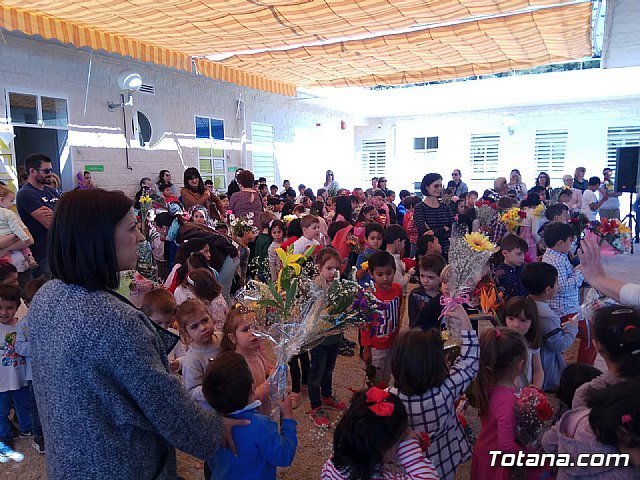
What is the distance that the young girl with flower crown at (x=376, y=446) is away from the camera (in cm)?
171

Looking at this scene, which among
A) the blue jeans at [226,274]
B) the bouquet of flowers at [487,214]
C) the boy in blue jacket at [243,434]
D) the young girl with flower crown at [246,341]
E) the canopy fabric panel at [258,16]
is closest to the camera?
the boy in blue jacket at [243,434]

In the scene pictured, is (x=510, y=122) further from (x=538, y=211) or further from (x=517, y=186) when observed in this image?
(x=538, y=211)

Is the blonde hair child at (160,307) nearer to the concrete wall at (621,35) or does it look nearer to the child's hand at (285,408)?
the child's hand at (285,408)

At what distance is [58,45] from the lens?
741cm

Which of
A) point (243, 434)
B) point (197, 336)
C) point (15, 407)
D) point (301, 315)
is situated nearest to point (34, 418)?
point (15, 407)

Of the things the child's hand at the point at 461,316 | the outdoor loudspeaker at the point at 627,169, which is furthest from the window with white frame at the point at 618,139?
the child's hand at the point at 461,316

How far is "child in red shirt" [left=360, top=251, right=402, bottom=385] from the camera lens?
134 inches

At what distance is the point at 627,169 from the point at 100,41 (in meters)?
10.8

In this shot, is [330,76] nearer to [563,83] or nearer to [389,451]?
[563,83]

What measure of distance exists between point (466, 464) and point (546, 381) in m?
0.86

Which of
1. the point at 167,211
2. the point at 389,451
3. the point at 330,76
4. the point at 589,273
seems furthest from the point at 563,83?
the point at 389,451

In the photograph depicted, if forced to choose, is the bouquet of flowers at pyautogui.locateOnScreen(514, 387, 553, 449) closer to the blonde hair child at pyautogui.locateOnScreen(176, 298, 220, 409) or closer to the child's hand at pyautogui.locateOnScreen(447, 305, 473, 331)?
the child's hand at pyautogui.locateOnScreen(447, 305, 473, 331)

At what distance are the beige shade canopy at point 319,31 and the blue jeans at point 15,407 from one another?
11.6 ft

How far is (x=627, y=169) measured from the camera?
1084 centimetres
